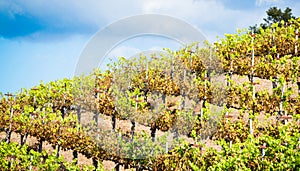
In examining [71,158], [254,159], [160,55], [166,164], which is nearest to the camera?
[254,159]

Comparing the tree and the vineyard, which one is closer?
the vineyard

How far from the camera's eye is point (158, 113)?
11.3 m

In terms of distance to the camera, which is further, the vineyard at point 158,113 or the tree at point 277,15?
the tree at point 277,15

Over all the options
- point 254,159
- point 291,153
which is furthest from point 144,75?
point 291,153

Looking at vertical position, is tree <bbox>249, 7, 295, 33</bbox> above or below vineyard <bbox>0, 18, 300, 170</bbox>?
above

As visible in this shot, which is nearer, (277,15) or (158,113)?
(158,113)

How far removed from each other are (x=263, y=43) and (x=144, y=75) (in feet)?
17.5

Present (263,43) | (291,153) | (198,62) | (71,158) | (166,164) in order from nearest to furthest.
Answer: (291,153), (166,164), (71,158), (198,62), (263,43)

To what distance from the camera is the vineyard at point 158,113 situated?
34.2 feet

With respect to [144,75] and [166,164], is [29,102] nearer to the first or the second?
[144,75]

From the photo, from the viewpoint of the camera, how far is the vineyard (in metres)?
10.4

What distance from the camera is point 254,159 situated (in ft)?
27.1

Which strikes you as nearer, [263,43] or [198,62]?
[198,62]

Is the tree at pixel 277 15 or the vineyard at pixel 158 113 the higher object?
the tree at pixel 277 15
